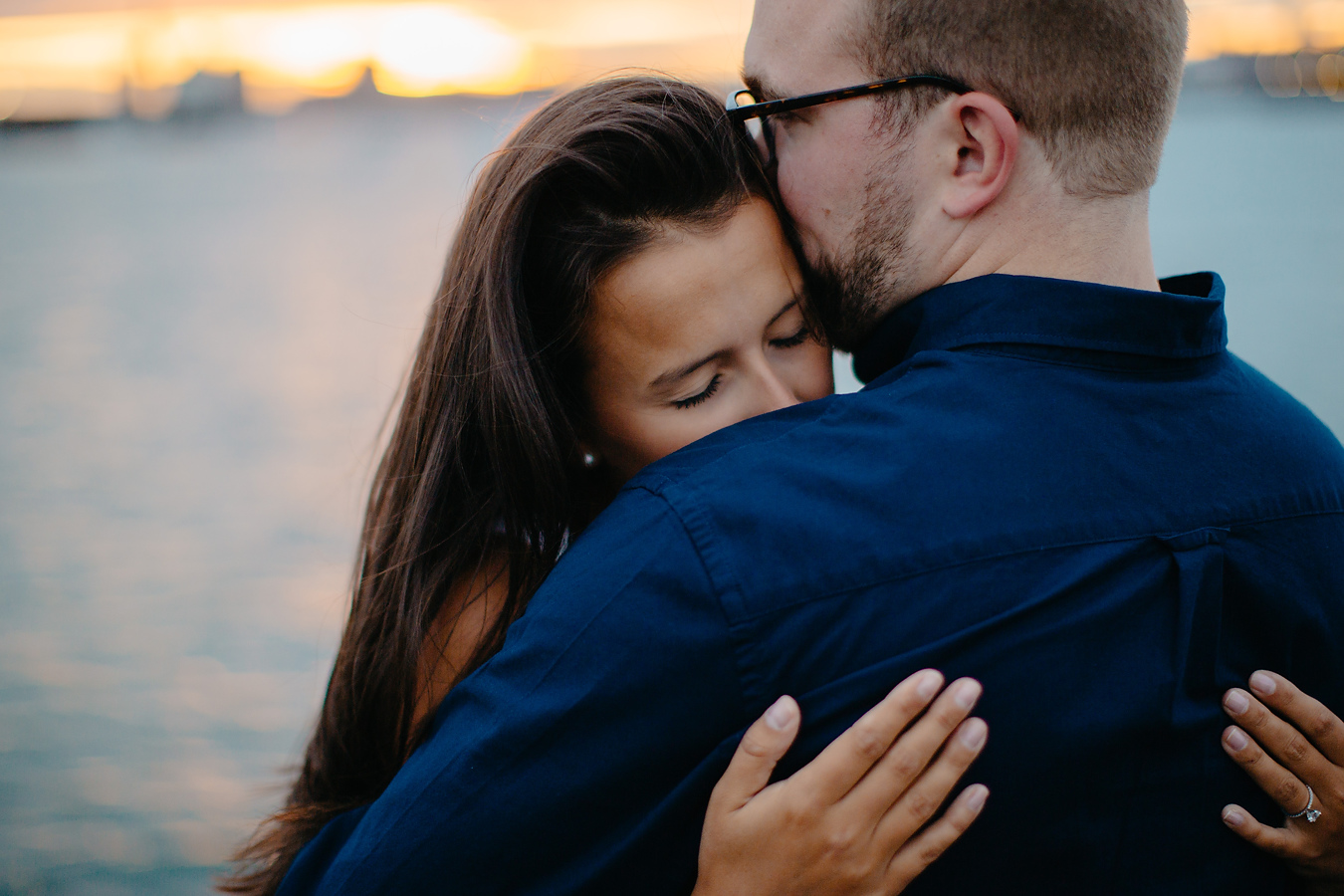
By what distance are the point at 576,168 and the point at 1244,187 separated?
741 inches

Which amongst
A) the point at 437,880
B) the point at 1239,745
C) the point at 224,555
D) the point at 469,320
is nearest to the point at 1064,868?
the point at 1239,745

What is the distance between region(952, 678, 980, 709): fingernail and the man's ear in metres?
0.69

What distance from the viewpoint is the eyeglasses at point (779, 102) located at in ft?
4.61

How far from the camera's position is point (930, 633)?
108cm

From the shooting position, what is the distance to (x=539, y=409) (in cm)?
167

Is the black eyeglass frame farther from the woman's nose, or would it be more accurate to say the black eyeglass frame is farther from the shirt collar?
the woman's nose

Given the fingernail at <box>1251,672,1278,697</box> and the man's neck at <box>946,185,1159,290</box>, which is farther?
the man's neck at <box>946,185,1159,290</box>

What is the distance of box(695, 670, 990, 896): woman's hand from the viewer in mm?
1065

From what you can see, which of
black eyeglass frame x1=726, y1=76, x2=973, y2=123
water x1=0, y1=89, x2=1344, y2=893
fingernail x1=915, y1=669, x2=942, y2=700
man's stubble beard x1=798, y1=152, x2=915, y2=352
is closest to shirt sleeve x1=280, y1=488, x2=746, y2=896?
fingernail x1=915, y1=669, x2=942, y2=700

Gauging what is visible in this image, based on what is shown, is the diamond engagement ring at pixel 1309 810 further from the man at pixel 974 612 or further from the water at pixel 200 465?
the water at pixel 200 465

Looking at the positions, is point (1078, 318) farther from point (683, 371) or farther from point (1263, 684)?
point (683, 371)

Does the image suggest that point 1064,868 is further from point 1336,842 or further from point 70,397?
point 70,397

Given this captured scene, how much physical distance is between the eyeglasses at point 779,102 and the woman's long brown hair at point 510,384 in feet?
0.15

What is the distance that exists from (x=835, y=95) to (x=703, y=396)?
54 centimetres
